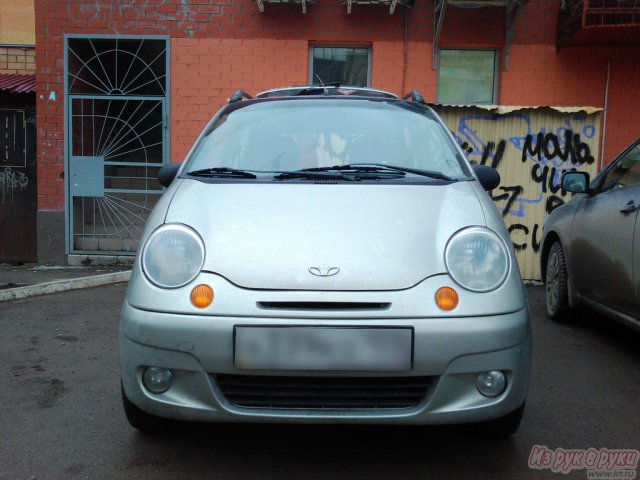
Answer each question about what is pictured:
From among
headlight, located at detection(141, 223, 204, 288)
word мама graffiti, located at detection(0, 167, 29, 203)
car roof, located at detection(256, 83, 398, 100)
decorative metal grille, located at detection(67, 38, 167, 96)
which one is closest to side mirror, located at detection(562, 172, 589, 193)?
car roof, located at detection(256, 83, 398, 100)

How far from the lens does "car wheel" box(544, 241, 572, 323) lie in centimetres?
509

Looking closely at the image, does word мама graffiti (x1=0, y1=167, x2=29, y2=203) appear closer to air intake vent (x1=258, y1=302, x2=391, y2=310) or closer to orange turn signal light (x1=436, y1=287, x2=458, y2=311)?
air intake vent (x1=258, y1=302, x2=391, y2=310)

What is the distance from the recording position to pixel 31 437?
288cm

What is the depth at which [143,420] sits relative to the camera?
2.71 metres

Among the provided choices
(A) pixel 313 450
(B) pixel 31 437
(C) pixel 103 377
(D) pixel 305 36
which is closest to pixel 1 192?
(D) pixel 305 36

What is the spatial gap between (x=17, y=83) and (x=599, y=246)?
8085 mm

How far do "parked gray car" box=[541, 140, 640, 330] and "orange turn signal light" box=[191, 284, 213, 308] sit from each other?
2735 millimetres

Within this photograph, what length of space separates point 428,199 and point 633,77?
702 centimetres

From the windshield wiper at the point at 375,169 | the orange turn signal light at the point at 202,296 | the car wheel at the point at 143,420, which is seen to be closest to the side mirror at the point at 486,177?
the windshield wiper at the point at 375,169

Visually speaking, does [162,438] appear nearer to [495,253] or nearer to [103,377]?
Answer: [103,377]

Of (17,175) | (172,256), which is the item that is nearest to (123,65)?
(17,175)

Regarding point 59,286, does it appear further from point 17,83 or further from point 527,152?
point 527,152

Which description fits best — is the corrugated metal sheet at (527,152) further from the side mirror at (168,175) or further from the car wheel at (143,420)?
the car wheel at (143,420)

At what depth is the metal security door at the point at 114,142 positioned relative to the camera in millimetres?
8578
